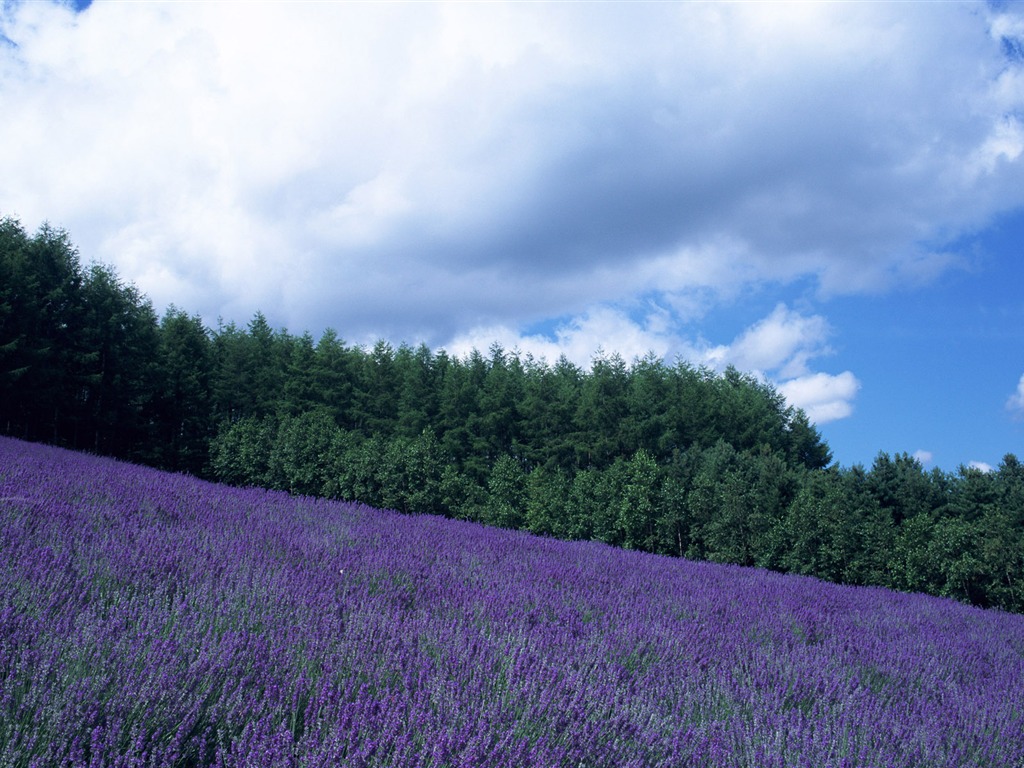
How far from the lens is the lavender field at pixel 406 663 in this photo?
1734 millimetres

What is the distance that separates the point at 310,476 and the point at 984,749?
60.4 ft

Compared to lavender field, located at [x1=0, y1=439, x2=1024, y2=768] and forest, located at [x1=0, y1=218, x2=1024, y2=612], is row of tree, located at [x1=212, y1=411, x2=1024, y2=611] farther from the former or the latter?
lavender field, located at [x1=0, y1=439, x2=1024, y2=768]

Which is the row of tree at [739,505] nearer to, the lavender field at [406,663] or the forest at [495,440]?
the forest at [495,440]

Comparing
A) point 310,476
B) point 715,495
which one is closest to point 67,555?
point 715,495

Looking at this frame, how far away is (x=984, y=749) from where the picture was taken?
Result: 290 centimetres

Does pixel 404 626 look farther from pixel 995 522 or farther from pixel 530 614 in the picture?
pixel 995 522

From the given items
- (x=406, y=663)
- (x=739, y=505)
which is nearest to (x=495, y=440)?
(x=739, y=505)

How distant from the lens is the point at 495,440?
100 feet

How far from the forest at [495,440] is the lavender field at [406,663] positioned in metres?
7.12

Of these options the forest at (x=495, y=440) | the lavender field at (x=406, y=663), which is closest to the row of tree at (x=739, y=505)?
the forest at (x=495, y=440)

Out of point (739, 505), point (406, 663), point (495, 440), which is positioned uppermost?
point (495, 440)

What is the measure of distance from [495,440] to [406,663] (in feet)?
92.6

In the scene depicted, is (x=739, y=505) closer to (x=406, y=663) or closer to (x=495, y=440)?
(x=406, y=663)

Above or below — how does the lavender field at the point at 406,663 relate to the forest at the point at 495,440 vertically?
below
